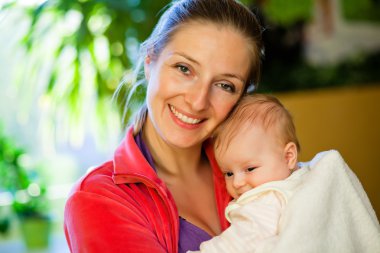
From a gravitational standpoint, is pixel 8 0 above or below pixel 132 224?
above

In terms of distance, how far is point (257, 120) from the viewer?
A: 1.47m

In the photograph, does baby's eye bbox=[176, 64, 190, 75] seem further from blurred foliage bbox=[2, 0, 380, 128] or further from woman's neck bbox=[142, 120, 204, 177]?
blurred foliage bbox=[2, 0, 380, 128]

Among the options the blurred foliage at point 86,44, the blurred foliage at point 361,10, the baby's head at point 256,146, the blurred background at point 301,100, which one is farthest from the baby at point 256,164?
the blurred foliage at point 361,10

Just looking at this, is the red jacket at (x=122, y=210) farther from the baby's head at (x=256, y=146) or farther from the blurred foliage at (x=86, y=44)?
the blurred foliage at (x=86, y=44)

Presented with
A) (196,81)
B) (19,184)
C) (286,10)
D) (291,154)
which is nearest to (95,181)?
(196,81)

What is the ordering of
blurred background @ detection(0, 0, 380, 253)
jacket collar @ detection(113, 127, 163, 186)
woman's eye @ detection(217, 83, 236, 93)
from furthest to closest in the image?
blurred background @ detection(0, 0, 380, 253) → woman's eye @ detection(217, 83, 236, 93) → jacket collar @ detection(113, 127, 163, 186)

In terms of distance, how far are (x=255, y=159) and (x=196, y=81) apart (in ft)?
0.88

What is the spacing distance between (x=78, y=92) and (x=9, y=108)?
1382mm

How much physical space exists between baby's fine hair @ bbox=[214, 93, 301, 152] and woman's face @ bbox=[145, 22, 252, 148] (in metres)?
0.03

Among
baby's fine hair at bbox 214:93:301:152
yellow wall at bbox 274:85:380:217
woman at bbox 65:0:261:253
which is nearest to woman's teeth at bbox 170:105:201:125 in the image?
woman at bbox 65:0:261:253

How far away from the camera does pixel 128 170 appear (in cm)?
138

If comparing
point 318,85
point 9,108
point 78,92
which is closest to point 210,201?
point 78,92

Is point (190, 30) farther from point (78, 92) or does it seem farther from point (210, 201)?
point (78, 92)

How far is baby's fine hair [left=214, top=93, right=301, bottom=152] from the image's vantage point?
1466mm
